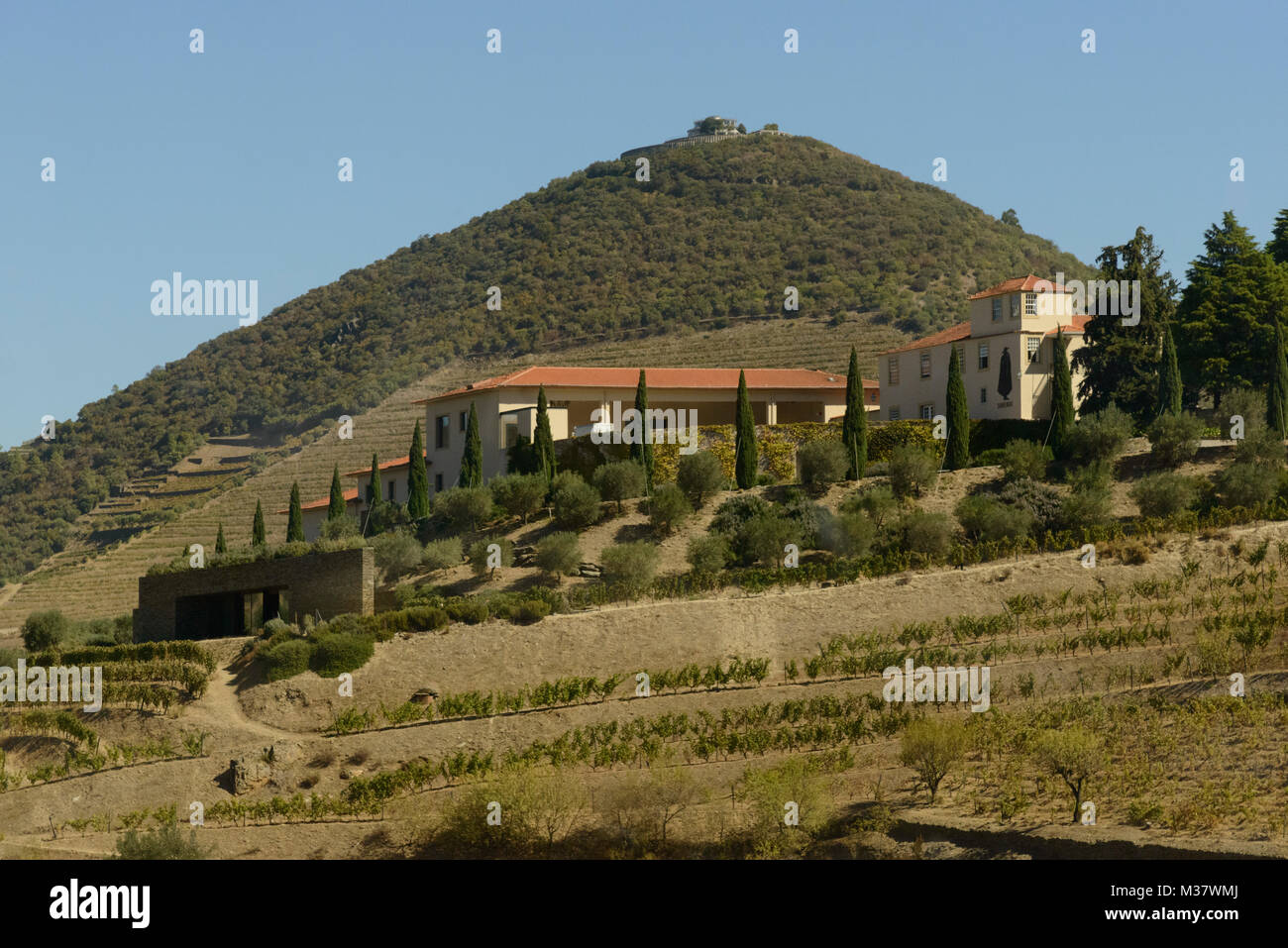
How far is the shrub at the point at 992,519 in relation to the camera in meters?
42.3

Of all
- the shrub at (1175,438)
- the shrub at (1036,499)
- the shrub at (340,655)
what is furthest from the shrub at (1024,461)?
the shrub at (340,655)

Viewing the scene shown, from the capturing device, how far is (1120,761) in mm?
30875

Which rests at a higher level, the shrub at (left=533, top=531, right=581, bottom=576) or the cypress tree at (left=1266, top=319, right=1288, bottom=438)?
the cypress tree at (left=1266, top=319, right=1288, bottom=438)

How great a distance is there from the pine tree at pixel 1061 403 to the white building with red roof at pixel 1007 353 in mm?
1888

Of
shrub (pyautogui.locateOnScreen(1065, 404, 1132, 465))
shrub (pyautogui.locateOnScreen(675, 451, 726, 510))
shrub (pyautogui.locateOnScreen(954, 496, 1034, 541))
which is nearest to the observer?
shrub (pyautogui.locateOnScreen(954, 496, 1034, 541))

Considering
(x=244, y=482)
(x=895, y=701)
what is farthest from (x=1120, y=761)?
(x=244, y=482)

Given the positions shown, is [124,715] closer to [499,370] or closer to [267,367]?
[499,370]

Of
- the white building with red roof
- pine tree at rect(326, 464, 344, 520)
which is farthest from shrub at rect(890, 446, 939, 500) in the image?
pine tree at rect(326, 464, 344, 520)

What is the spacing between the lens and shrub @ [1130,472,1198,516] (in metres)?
42.0

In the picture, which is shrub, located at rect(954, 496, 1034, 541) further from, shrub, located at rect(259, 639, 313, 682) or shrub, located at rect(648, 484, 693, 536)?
shrub, located at rect(259, 639, 313, 682)

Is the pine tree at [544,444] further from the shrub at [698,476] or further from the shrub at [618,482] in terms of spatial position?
the shrub at [698,476]

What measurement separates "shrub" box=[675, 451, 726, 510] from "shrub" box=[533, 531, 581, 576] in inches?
186

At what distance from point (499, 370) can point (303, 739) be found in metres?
56.9

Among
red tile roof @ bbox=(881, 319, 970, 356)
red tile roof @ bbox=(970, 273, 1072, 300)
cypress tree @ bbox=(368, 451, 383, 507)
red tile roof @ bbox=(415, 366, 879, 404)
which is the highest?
red tile roof @ bbox=(970, 273, 1072, 300)
